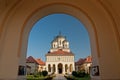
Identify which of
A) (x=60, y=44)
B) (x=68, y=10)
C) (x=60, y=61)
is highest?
(x=60, y=44)

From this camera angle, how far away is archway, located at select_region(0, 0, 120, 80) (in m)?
4.24

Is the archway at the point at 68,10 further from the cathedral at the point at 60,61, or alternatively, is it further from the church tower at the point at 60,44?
the church tower at the point at 60,44

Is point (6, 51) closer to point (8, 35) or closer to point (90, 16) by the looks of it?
point (8, 35)

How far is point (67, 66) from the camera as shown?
4400 cm

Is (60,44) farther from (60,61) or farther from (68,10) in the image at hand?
(68,10)

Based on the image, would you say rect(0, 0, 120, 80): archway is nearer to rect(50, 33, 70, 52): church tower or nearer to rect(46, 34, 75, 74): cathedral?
rect(46, 34, 75, 74): cathedral

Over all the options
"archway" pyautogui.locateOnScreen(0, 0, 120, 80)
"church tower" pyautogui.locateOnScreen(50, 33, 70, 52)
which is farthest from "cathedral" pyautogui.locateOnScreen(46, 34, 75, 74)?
"archway" pyautogui.locateOnScreen(0, 0, 120, 80)

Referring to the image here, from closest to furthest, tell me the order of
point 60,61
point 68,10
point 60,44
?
point 68,10 → point 60,61 → point 60,44

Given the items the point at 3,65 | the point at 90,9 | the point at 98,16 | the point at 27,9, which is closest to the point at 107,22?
the point at 98,16

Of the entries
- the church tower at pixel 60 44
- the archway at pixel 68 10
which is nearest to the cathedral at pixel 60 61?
the church tower at pixel 60 44

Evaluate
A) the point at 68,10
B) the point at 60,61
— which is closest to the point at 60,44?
the point at 60,61

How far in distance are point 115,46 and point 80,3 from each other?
1.95 meters

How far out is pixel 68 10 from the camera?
525cm

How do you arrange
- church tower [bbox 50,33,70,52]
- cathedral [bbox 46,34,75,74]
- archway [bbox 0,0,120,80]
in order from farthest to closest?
1. church tower [bbox 50,33,70,52]
2. cathedral [bbox 46,34,75,74]
3. archway [bbox 0,0,120,80]
